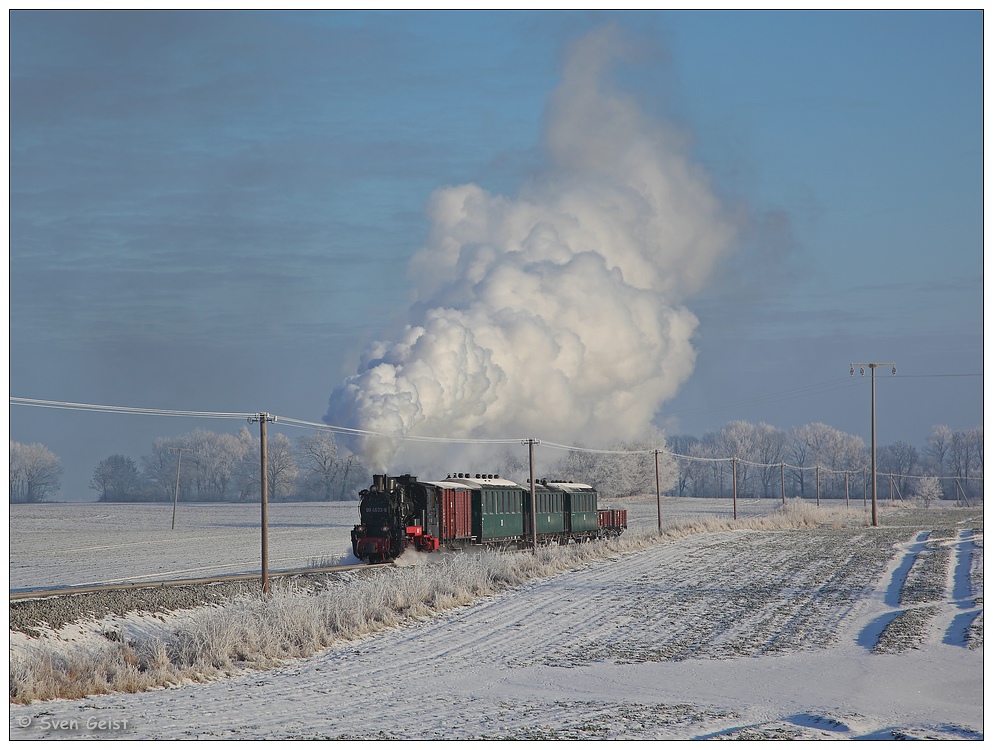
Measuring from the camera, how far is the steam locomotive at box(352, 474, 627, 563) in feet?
127

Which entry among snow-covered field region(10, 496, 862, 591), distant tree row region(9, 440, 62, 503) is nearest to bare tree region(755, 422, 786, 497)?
snow-covered field region(10, 496, 862, 591)

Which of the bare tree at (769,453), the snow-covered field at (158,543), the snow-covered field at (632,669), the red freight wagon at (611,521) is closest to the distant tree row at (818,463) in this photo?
the bare tree at (769,453)

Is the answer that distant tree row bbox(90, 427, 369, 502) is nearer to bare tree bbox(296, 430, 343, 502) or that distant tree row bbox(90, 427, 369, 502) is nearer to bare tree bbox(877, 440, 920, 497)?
bare tree bbox(296, 430, 343, 502)

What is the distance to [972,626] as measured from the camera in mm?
21844

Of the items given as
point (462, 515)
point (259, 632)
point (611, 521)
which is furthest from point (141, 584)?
point (611, 521)

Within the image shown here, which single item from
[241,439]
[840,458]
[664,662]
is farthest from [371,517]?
[840,458]

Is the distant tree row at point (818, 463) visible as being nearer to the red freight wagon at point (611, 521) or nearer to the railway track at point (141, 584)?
the red freight wagon at point (611, 521)

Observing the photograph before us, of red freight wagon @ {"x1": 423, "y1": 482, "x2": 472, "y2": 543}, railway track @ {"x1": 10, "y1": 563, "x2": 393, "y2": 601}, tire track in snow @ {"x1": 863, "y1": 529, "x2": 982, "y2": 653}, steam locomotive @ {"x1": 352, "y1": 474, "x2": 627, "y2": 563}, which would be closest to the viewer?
tire track in snow @ {"x1": 863, "y1": 529, "x2": 982, "y2": 653}

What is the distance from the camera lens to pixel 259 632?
2078cm

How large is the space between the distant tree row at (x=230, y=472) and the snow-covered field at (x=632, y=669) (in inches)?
4406

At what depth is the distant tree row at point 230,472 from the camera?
15025cm

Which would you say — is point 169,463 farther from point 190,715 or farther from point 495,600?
point 190,715

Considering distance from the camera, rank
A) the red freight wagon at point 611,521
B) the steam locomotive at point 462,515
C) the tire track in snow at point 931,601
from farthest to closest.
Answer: the red freight wagon at point 611,521
the steam locomotive at point 462,515
the tire track in snow at point 931,601

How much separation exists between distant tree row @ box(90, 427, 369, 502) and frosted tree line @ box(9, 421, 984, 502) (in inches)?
6.5
